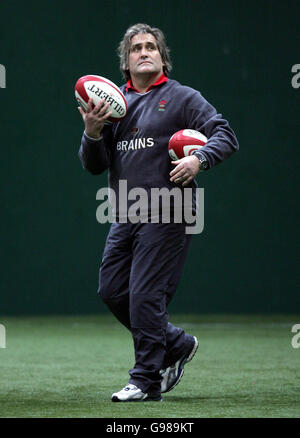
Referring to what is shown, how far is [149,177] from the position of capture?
340 cm

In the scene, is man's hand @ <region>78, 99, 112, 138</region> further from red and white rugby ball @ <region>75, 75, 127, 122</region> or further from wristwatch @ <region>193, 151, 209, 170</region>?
wristwatch @ <region>193, 151, 209, 170</region>

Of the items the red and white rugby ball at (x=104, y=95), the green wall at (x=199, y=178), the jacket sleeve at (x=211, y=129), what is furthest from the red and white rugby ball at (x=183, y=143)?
the green wall at (x=199, y=178)

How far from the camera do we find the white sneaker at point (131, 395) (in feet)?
10.4

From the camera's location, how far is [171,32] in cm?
795

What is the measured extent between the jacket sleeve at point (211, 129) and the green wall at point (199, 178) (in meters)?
4.39

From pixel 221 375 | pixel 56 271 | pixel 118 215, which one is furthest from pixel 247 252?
pixel 118 215

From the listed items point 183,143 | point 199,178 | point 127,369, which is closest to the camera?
point 183,143

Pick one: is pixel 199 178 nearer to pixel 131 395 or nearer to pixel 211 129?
pixel 211 129

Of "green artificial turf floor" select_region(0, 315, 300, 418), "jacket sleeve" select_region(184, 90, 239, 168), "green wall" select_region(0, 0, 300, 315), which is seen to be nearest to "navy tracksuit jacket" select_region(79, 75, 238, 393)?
"jacket sleeve" select_region(184, 90, 239, 168)

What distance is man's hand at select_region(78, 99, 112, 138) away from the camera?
133 inches

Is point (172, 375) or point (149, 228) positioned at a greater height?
point (149, 228)

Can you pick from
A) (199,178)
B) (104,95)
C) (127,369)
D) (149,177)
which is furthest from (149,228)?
(199,178)

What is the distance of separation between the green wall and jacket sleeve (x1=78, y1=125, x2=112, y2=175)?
426 cm

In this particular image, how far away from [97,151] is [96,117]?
15 cm
